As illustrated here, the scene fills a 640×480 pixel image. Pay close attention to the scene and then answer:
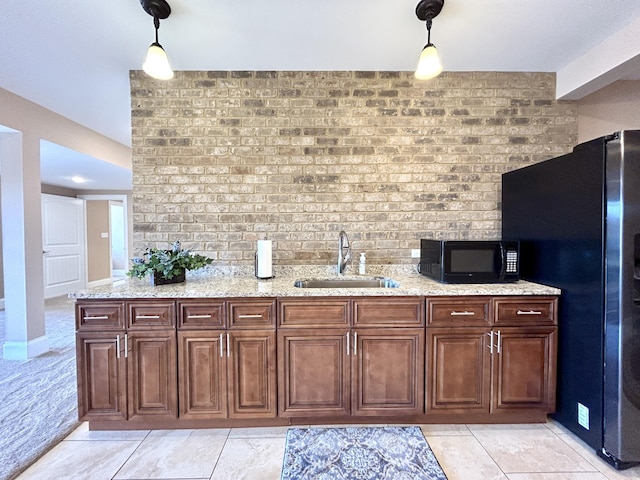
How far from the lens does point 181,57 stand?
2248 mm

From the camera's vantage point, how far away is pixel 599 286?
1.64 metres

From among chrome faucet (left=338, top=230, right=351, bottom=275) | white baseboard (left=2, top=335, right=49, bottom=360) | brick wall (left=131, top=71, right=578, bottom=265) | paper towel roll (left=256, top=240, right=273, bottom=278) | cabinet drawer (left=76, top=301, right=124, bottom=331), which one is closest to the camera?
cabinet drawer (left=76, top=301, right=124, bottom=331)

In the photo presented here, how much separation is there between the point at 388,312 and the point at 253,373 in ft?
3.14

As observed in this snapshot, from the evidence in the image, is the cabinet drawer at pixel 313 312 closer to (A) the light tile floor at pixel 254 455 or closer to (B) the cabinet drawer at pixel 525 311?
(A) the light tile floor at pixel 254 455

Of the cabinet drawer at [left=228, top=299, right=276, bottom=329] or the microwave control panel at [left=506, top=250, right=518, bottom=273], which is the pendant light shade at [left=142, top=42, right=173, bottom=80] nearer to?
the cabinet drawer at [left=228, top=299, right=276, bottom=329]

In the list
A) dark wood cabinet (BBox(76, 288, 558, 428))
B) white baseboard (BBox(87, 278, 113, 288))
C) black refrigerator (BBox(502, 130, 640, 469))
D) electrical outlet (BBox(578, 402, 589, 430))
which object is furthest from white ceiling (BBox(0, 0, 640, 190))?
white baseboard (BBox(87, 278, 113, 288))

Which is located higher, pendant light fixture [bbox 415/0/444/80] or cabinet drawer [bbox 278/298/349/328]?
pendant light fixture [bbox 415/0/444/80]

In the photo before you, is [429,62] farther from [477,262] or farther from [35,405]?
[35,405]

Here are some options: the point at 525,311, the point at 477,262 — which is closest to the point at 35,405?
the point at 477,262

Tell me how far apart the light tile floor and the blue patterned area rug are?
8 centimetres

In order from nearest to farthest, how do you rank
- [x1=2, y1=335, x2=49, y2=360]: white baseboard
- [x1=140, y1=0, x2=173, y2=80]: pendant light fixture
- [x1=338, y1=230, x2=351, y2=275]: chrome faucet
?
[x1=140, y1=0, x2=173, y2=80]: pendant light fixture < [x1=338, y1=230, x2=351, y2=275]: chrome faucet < [x1=2, y1=335, x2=49, y2=360]: white baseboard

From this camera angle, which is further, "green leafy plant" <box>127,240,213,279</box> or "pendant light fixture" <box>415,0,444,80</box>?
"green leafy plant" <box>127,240,213,279</box>

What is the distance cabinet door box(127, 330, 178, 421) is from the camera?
1832mm

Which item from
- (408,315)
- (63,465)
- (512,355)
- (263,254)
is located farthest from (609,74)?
(63,465)
